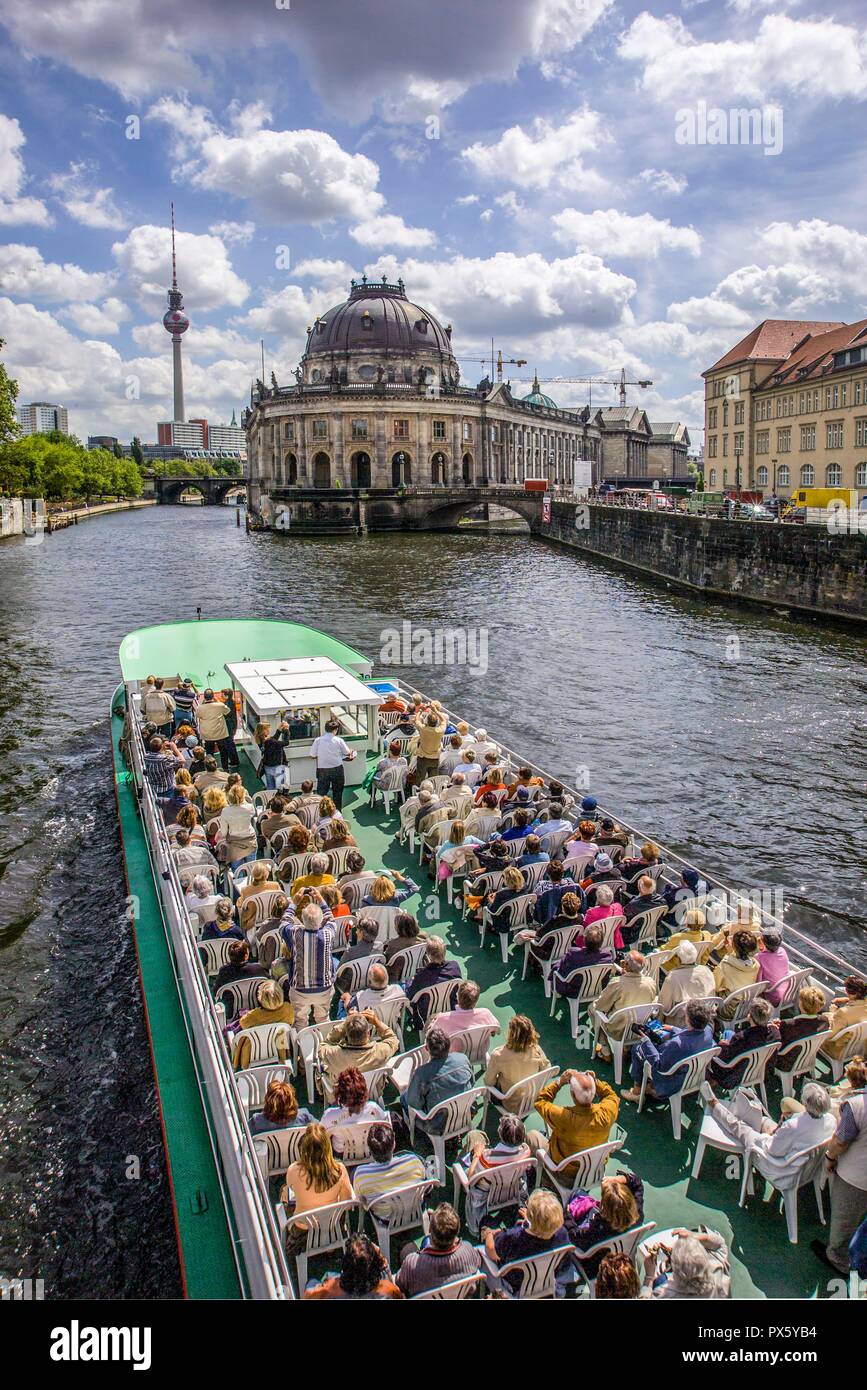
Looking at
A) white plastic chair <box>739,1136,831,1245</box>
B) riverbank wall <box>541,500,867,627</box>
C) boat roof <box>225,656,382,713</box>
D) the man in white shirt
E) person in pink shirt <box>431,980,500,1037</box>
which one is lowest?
white plastic chair <box>739,1136,831,1245</box>

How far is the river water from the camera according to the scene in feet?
29.9

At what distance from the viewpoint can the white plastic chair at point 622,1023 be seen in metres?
7.61

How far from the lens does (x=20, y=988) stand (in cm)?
1227

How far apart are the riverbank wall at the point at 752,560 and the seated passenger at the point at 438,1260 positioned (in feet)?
113

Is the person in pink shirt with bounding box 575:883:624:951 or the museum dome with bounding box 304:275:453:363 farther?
the museum dome with bounding box 304:275:453:363

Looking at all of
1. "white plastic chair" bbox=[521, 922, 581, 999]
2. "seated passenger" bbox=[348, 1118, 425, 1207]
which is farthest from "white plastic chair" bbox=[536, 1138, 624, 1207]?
"white plastic chair" bbox=[521, 922, 581, 999]

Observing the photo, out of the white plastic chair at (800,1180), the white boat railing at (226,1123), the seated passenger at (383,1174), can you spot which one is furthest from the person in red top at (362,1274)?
the white plastic chair at (800,1180)

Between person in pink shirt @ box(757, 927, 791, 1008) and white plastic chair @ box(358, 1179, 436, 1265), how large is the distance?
3.52 m

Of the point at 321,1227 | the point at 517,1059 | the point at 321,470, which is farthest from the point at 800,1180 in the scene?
the point at 321,470

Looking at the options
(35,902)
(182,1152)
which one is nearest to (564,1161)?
(182,1152)

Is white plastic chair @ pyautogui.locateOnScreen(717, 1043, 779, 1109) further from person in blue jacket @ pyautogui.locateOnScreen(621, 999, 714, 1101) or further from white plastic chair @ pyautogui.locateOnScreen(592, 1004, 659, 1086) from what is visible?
white plastic chair @ pyautogui.locateOnScreen(592, 1004, 659, 1086)

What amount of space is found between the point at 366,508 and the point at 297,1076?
88846 mm
